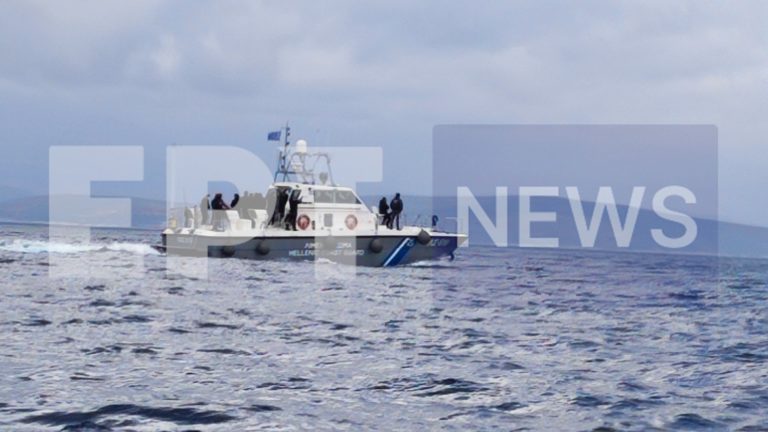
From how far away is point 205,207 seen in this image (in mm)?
32281

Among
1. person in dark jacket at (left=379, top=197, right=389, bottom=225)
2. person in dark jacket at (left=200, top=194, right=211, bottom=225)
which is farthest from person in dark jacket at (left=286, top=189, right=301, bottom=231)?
person in dark jacket at (left=379, top=197, right=389, bottom=225)

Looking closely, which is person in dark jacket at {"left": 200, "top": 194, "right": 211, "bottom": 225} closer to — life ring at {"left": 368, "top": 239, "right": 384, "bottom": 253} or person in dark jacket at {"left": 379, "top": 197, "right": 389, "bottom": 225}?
life ring at {"left": 368, "top": 239, "right": 384, "bottom": 253}

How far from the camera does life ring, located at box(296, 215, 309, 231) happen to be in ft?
102

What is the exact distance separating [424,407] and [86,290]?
1256 cm

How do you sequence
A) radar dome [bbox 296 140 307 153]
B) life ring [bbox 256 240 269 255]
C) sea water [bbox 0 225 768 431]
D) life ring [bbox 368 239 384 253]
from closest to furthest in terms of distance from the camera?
1. sea water [bbox 0 225 768 431]
2. life ring [bbox 256 240 269 255]
3. life ring [bbox 368 239 384 253]
4. radar dome [bbox 296 140 307 153]

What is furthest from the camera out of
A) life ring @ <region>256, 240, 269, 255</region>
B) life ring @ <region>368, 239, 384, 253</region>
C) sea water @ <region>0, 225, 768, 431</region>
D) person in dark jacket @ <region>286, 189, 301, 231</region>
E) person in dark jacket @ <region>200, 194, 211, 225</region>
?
person in dark jacket @ <region>200, 194, 211, 225</region>

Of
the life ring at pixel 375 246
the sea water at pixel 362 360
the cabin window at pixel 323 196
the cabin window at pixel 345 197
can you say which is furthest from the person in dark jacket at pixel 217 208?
the sea water at pixel 362 360

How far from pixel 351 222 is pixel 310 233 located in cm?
282

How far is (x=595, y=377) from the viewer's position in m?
9.77

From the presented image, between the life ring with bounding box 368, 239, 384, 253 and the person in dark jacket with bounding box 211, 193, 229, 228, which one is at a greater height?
the person in dark jacket with bounding box 211, 193, 229, 228

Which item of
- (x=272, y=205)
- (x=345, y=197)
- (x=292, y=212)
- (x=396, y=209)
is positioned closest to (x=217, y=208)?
(x=272, y=205)

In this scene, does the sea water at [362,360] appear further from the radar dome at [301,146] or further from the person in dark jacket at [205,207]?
the radar dome at [301,146]

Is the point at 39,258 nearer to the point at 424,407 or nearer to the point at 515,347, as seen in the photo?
the point at 515,347

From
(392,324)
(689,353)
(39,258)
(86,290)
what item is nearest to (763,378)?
(689,353)
